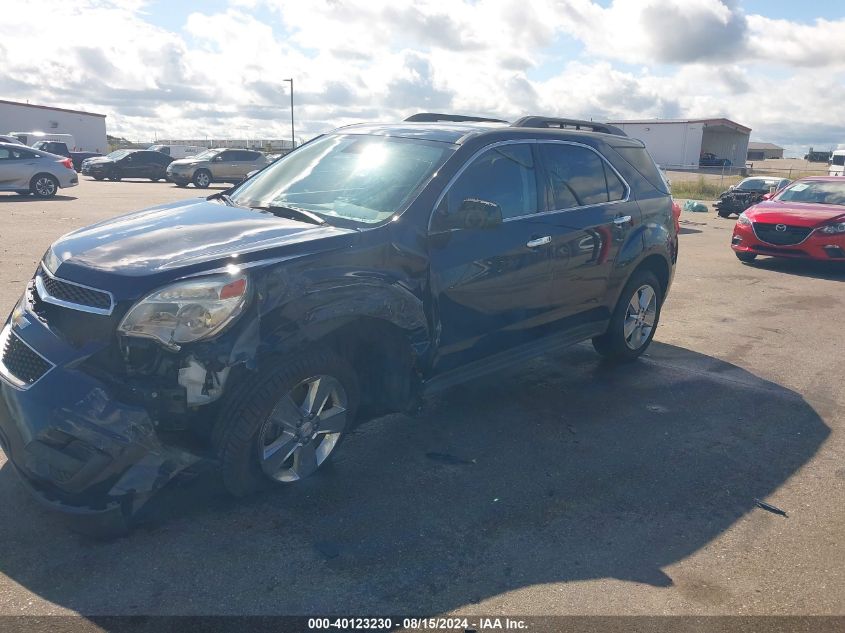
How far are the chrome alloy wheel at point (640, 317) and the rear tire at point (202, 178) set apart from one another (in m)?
25.3

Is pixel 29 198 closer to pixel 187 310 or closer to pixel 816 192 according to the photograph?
pixel 816 192

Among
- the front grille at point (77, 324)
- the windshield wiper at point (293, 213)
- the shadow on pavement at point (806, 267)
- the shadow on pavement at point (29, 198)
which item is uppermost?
the windshield wiper at point (293, 213)

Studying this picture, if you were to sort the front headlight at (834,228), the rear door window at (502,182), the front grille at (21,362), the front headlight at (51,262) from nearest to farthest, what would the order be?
the front grille at (21,362) < the front headlight at (51,262) < the rear door window at (502,182) < the front headlight at (834,228)

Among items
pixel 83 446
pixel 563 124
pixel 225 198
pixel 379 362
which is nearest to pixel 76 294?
pixel 83 446

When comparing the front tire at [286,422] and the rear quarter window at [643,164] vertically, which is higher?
the rear quarter window at [643,164]

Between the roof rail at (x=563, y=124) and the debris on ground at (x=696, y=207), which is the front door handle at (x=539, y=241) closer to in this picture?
the roof rail at (x=563, y=124)

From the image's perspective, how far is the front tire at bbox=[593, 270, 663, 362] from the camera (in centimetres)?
596

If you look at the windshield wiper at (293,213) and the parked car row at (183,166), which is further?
the parked car row at (183,166)

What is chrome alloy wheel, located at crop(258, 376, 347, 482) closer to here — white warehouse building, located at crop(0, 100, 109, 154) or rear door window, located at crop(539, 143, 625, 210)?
rear door window, located at crop(539, 143, 625, 210)

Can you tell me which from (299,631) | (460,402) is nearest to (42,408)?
(299,631)

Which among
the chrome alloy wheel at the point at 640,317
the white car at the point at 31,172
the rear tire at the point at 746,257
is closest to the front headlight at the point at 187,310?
the chrome alloy wheel at the point at 640,317

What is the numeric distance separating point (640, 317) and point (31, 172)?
1797cm

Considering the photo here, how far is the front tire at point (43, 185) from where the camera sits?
19109mm

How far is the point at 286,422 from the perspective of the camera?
3.58 metres
